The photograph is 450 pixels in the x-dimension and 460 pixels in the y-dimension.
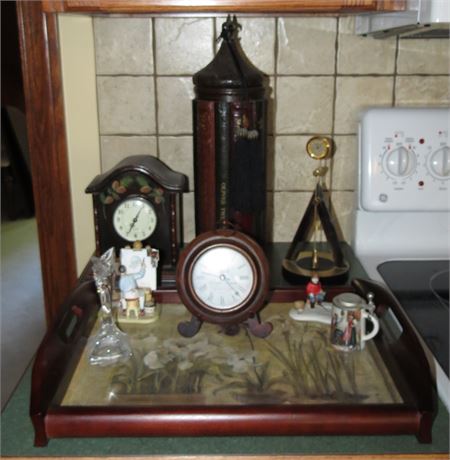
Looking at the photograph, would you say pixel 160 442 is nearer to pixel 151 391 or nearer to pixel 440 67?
pixel 151 391

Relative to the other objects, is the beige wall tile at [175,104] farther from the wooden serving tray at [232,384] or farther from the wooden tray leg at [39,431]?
the wooden tray leg at [39,431]

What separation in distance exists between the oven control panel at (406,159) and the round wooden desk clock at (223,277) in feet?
1.29

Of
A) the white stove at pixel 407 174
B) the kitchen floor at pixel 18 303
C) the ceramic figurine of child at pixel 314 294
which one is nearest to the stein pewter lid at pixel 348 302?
the ceramic figurine of child at pixel 314 294

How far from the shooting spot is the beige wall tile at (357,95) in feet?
4.18

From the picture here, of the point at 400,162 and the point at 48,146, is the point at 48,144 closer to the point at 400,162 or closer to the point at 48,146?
the point at 48,146

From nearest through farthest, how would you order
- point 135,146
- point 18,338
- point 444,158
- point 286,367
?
point 286,367 → point 444,158 → point 135,146 → point 18,338

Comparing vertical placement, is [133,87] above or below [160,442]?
above

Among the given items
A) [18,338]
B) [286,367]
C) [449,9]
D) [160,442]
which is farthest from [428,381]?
[18,338]

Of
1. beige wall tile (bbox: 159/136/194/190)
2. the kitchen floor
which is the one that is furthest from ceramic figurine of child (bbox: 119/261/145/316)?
the kitchen floor

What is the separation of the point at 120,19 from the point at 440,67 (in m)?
0.70

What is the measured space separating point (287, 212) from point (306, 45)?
1.23 feet

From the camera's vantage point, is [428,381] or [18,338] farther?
[18,338]

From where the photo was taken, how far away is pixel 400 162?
1189 mm

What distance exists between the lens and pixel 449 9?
29.3 inches
